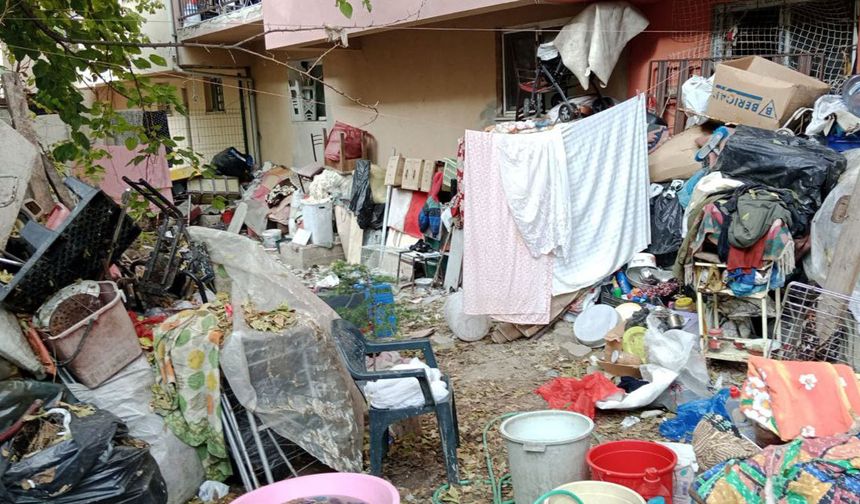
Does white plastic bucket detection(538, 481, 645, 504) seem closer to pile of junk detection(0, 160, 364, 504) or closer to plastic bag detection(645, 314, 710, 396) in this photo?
pile of junk detection(0, 160, 364, 504)

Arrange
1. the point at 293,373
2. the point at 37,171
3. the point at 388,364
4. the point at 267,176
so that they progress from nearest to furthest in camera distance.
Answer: the point at 293,373 < the point at 37,171 < the point at 388,364 < the point at 267,176

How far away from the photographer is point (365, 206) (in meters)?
9.74

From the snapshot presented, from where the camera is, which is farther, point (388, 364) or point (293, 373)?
point (388, 364)

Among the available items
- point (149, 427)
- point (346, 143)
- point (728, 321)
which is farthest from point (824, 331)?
point (346, 143)

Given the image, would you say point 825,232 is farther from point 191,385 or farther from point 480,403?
point 191,385

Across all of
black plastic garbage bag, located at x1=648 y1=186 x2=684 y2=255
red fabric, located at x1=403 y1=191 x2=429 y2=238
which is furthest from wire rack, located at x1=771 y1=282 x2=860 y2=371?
red fabric, located at x1=403 y1=191 x2=429 y2=238

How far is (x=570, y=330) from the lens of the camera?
633 centimetres

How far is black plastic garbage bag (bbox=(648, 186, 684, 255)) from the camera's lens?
6215 mm

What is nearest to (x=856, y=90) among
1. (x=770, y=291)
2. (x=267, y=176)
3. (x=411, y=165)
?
(x=770, y=291)

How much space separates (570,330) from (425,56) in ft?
17.4

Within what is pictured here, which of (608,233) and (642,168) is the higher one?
(642,168)

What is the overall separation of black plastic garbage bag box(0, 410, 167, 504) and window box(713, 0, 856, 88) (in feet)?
19.2

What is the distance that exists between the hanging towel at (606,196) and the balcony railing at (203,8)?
27.7ft

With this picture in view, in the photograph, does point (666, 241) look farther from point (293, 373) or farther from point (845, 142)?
point (293, 373)
